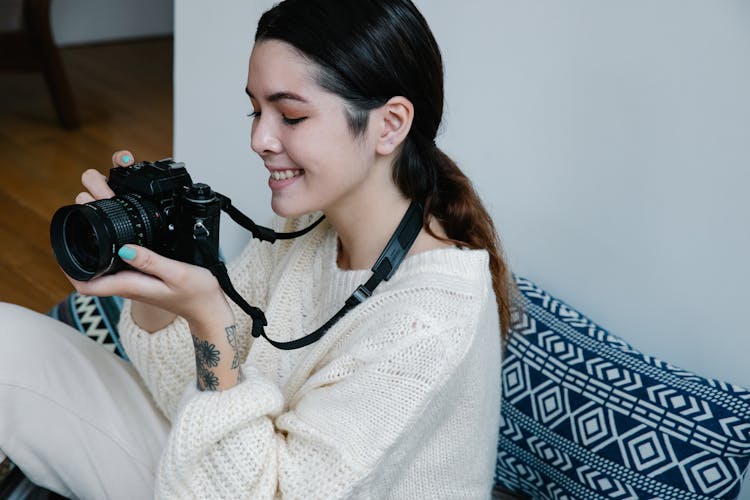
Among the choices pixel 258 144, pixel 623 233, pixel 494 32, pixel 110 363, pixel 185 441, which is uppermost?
pixel 494 32

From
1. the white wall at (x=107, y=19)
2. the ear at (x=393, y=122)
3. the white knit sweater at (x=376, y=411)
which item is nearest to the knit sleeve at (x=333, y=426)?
the white knit sweater at (x=376, y=411)

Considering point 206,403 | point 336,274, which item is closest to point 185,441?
point 206,403

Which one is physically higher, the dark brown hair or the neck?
the dark brown hair

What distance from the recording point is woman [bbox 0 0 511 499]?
90 cm

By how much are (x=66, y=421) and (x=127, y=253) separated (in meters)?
Result: 0.37

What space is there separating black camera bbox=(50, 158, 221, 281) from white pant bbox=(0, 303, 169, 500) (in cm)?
26

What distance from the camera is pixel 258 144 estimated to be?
0.97 meters

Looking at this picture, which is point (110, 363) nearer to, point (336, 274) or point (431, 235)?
point (336, 274)

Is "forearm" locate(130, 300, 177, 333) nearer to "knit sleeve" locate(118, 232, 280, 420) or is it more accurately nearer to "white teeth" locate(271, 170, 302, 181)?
"knit sleeve" locate(118, 232, 280, 420)

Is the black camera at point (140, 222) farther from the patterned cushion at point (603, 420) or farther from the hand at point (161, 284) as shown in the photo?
the patterned cushion at point (603, 420)

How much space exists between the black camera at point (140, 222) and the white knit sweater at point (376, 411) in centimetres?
18

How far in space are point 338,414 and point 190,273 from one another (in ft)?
0.74

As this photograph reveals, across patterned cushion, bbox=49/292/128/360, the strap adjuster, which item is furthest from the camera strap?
patterned cushion, bbox=49/292/128/360

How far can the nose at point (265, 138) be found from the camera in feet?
3.19
